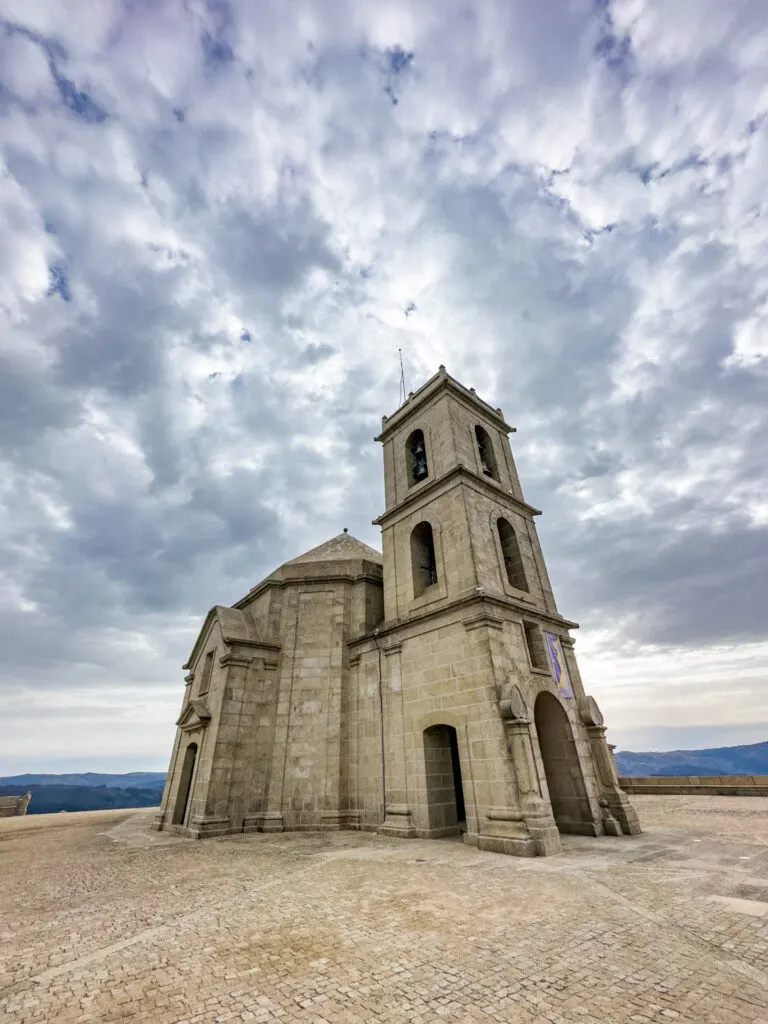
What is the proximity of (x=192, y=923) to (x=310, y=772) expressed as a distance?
10.6 m

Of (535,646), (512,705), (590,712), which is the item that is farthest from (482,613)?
(590,712)

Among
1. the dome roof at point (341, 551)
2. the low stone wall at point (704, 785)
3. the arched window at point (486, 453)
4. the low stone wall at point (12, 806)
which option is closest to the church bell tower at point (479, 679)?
the arched window at point (486, 453)

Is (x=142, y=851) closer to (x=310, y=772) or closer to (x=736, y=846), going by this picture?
(x=310, y=772)

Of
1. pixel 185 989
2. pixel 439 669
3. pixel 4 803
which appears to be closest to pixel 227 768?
pixel 439 669

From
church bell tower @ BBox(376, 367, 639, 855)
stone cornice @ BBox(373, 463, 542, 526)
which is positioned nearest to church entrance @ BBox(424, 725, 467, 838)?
church bell tower @ BBox(376, 367, 639, 855)

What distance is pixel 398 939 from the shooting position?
5480 mm

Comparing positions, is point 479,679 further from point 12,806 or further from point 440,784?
point 12,806

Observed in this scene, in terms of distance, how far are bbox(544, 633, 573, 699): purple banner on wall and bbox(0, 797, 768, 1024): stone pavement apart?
4.75 metres

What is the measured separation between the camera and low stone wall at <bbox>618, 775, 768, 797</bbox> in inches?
789

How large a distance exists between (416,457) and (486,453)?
3.22m

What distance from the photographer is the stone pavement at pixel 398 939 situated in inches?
161

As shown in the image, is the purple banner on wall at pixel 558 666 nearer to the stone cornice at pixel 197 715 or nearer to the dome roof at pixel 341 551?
the dome roof at pixel 341 551

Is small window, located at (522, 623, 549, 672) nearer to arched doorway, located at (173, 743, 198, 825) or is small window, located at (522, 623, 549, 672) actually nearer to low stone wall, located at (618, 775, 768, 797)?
low stone wall, located at (618, 775, 768, 797)

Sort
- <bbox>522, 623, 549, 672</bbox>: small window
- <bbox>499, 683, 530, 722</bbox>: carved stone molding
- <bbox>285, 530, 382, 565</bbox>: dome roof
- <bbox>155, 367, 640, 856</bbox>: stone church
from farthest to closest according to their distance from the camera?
1. <bbox>285, 530, 382, 565</bbox>: dome roof
2. <bbox>522, 623, 549, 672</bbox>: small window
3. <bbox>155, 367, 640, 856</bbox>: stone church
4. <bbox>499, 683, 530, 722</bbox>: carved stone molding
